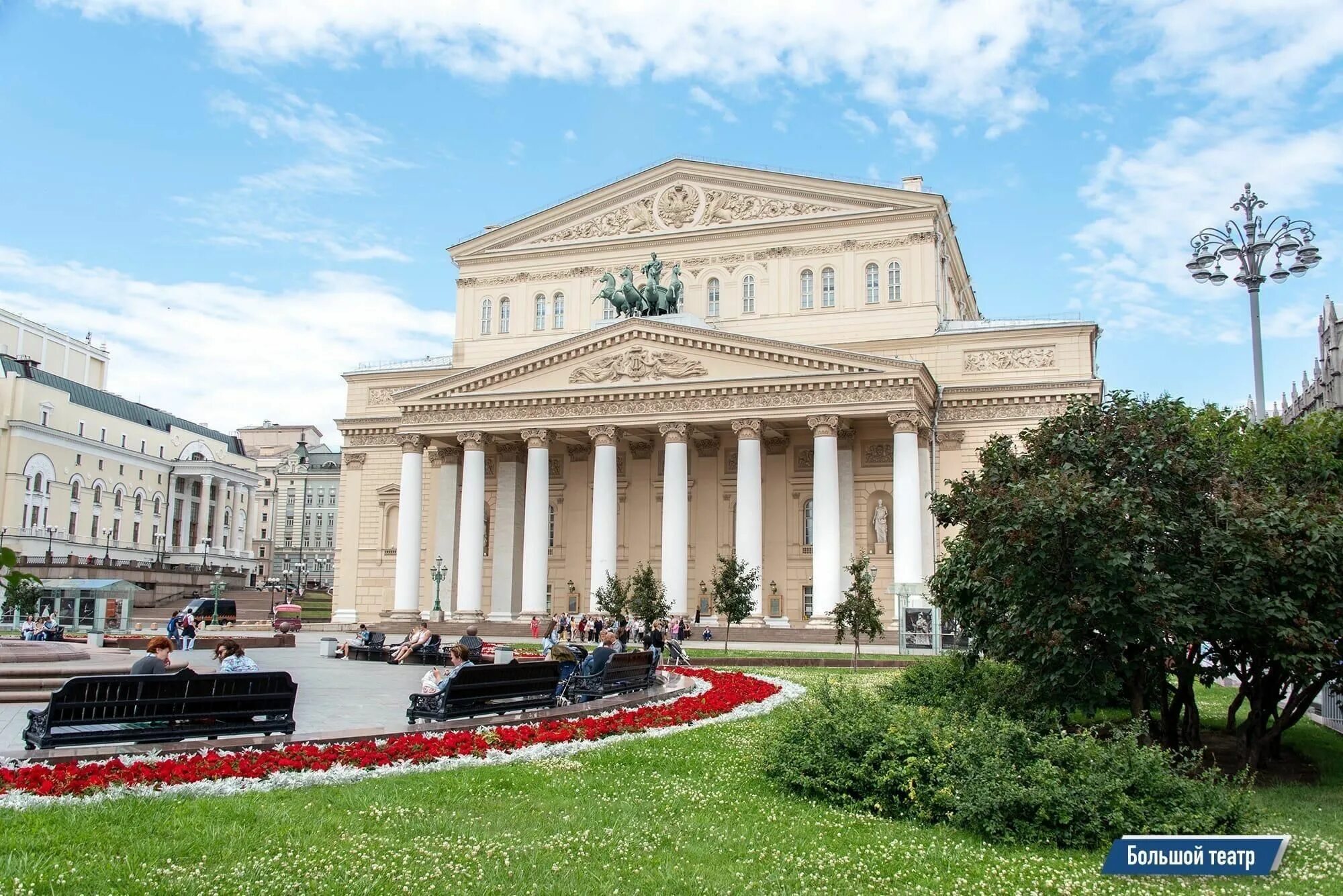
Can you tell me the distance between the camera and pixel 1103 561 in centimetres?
1274

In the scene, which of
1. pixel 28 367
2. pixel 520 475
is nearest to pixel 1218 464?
pixel 520 475

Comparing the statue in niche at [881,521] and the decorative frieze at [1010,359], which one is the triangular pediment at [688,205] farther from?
the statue in niche at [881,521]

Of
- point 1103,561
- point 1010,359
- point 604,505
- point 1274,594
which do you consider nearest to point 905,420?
point 1010,359

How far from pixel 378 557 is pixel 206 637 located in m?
14.9

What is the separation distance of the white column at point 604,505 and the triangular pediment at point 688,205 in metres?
12.9

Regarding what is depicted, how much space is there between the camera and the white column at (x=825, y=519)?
4475 centimetres

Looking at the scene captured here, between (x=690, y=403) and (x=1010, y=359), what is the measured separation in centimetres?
1441

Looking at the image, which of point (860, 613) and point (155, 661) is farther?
point (860, 613)

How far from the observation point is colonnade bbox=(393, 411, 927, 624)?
45.0 metres

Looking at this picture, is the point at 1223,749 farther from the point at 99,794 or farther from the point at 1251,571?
the point at 99,794

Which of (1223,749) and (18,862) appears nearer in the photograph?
(18,862)

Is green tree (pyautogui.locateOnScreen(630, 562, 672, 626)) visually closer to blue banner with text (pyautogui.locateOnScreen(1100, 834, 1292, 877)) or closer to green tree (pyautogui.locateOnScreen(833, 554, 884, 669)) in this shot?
green tree (pyautogui.locateOnScreen(833, 554, 884, 669))

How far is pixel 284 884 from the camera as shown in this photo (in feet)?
24.3

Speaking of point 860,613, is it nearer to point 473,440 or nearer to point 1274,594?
point 1274,594
